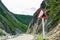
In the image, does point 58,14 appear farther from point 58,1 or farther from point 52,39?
point 52,39

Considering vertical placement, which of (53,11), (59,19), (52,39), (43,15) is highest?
(53,11)

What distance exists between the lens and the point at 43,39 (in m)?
16.9

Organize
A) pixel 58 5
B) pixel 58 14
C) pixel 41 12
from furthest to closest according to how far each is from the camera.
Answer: pixel 58 5 → pixel 58 14 → pixel 41 12

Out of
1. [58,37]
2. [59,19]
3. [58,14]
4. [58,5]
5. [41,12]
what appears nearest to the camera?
[58,37]

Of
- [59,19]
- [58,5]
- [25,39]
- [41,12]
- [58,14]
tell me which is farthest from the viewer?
[58,5]

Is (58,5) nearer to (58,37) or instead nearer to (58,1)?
(58,1)

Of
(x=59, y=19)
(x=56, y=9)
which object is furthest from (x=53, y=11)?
(x=59, y=19)

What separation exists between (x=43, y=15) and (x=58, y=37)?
7.09 feet

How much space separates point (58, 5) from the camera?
31.9m

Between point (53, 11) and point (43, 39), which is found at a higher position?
point (53, 11)

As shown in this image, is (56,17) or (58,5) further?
(58,5)

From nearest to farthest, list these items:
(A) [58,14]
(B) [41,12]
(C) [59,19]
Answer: (B) [41,12] → (C) [59,19] → (A) [58,14]

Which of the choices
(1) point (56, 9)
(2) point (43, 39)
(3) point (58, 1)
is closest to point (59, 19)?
(1) point (56, 9)

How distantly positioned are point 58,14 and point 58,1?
4460 millimetres
